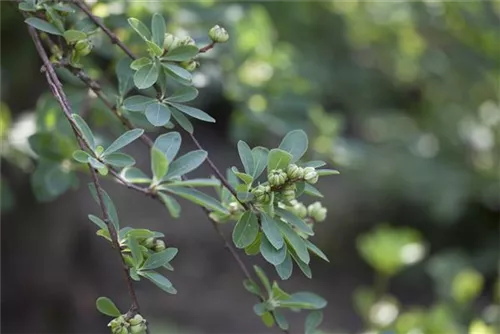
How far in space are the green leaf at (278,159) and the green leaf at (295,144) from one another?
52 mm

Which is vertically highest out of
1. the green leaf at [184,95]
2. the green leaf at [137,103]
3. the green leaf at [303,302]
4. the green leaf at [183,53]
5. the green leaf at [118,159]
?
the green leaf at [183,53]

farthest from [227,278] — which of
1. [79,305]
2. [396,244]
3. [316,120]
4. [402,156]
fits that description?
[316,120]

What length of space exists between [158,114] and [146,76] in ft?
0.18

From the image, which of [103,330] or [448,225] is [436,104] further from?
[103,330]

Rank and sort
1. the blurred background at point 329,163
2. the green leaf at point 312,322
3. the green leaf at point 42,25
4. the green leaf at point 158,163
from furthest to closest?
1. the blurred background at point 329,163
2. the green leaf at point 312,322
3. the green leaf at point 42,25
4. the green leaf at point 158,163

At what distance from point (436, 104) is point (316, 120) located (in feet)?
5.22

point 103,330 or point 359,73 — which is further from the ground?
point 359,73

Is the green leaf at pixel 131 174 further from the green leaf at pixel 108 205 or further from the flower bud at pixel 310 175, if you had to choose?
the flower bud at pixel 310 175

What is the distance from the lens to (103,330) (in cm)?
245

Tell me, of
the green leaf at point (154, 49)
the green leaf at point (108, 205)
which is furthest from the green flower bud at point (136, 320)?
the green leaf at point (154, 49)

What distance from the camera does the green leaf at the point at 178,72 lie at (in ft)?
2.79

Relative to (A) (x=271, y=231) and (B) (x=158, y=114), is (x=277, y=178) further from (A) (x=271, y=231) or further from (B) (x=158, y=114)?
(B) (x=158, y=114)

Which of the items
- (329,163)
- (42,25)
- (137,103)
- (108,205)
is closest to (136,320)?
(108,205)

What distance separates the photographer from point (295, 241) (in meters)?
0.80
